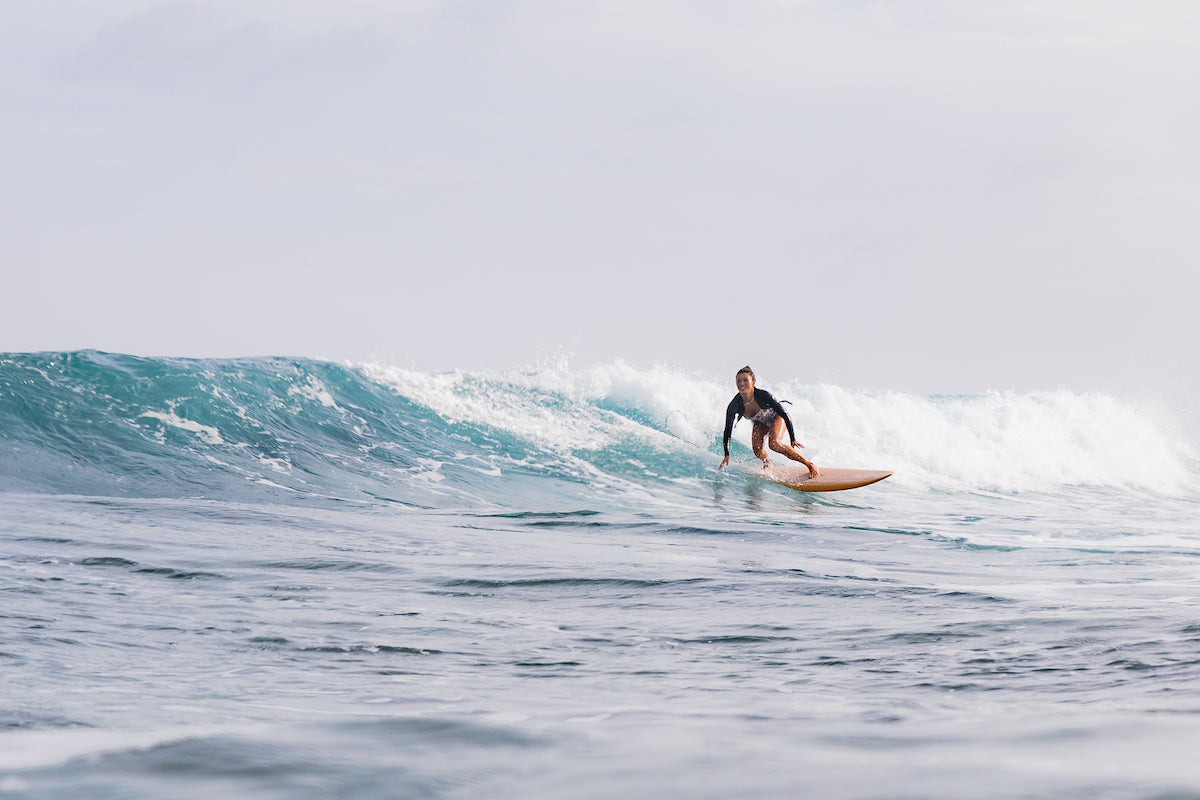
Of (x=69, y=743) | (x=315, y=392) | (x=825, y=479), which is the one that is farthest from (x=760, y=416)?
(x=69, y=743)

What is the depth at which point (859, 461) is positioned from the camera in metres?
19.2

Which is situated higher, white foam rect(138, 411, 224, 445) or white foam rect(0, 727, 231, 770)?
white foam rect(138, 411, 224, 445)

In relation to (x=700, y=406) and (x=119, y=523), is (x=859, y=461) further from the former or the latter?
(x=119, y=523)

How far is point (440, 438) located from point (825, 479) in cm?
612

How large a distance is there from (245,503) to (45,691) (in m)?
7.71

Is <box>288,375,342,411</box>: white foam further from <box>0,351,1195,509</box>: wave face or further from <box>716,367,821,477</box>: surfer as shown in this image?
<box>716,367,821,477</box>: surfer

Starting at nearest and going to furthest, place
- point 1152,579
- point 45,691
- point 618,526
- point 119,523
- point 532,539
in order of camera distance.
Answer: point 45,691
point 1152,579
point 119,523
point 532,539
point 618,526

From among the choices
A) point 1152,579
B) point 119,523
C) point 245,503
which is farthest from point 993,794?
point 245,503

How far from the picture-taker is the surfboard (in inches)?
559

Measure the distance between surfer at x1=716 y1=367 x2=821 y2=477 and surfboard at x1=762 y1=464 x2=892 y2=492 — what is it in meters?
0.14

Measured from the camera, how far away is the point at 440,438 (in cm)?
1631

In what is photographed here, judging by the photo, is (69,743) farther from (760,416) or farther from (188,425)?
(188,425)

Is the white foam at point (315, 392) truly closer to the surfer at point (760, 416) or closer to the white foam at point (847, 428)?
the white foam at point (847, 428)

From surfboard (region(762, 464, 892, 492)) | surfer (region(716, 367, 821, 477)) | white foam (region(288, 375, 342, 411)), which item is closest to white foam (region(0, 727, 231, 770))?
surfer (region(716, 367, 821, 477))
